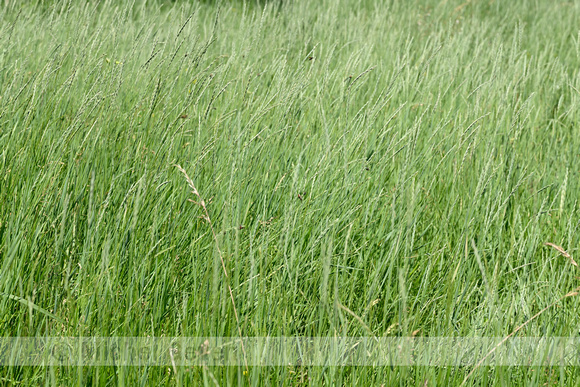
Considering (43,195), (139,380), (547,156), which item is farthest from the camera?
(547,156)

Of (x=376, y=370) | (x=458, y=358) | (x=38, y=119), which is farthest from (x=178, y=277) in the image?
(x=38, y=119)

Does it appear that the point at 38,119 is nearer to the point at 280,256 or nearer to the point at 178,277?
the point at 178,277

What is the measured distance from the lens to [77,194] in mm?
1443

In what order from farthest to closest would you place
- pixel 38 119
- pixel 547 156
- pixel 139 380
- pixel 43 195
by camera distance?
1. pixel 547 156
2. pixel 38 119
3. pixel 43 195
4. pixel 139 380

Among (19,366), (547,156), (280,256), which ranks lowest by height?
(19,366)

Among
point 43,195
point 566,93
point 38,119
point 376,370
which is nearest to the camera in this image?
point 376,370

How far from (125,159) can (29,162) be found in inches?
12.1

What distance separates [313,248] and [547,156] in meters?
1.40

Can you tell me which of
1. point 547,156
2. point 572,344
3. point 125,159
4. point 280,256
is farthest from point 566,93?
point 125,159

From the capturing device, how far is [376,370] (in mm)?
1109

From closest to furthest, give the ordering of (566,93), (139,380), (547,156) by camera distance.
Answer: (139,380) → (547,156) → (566,93)

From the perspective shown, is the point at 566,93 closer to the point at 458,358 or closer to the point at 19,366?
the point at 458,358

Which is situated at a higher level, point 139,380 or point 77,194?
point 77,194

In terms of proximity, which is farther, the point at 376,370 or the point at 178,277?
the point at 178,277
